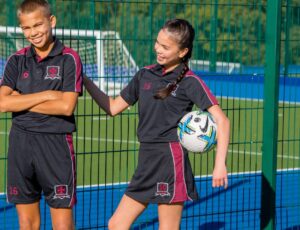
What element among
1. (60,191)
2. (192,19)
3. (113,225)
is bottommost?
(113,225)

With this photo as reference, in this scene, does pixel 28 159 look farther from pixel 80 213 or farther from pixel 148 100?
pixel 80 213

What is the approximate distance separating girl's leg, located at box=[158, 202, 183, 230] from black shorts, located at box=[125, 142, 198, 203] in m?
0.05

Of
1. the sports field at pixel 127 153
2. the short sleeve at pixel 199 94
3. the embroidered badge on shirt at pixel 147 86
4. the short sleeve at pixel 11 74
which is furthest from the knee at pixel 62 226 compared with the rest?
the sports field at pixel 127 153

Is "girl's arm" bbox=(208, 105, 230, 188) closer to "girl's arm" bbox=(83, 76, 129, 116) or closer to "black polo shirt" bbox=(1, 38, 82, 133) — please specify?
"girl's arm" bbox=(83, 76, 129, 116)

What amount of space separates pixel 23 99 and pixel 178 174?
1.22 m

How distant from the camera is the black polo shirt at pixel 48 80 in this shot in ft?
19.9

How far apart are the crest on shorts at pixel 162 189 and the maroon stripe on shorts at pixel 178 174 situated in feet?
0.19

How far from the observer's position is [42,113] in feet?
19.8

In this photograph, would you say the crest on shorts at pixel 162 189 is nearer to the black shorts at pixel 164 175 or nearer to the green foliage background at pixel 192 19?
the black shorts at pixel 164 175

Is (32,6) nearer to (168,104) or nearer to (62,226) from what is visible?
(168,104)

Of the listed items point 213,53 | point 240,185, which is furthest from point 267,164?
point 240,185

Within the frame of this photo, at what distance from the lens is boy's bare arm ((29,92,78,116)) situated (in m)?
5.98

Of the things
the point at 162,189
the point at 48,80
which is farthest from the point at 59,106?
the point at 162,189

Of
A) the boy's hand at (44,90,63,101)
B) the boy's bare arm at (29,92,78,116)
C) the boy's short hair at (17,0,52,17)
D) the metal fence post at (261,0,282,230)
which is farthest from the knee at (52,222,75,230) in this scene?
the metal fence post at (261,0,282,230)
